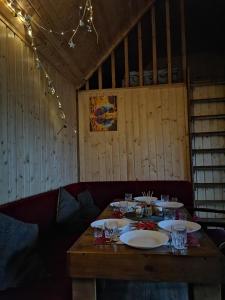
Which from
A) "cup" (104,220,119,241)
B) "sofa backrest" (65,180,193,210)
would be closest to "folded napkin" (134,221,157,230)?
"cup" (104,220,119,241)

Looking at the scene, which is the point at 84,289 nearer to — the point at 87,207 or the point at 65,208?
the point at 65,208

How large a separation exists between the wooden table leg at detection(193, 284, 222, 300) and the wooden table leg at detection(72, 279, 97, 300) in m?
0.50

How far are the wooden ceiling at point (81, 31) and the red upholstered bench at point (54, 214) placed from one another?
1.55 metres

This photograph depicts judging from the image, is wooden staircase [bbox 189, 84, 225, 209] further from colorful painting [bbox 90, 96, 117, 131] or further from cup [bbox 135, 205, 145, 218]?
cup [bbox 135, 205, 145, 218]

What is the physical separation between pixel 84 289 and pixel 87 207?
1.91 meters

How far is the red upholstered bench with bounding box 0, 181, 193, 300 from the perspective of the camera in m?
1.55

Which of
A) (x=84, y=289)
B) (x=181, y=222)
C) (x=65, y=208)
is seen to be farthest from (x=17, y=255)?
(x=65, y=208)

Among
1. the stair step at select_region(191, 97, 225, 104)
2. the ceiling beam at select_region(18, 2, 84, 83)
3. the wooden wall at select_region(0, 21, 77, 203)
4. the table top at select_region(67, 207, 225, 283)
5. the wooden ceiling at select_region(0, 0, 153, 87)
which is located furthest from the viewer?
the stair step at select_region(191, 97, 225, 104)

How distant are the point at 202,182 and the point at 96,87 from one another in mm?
2226

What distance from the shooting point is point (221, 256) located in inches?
50.9

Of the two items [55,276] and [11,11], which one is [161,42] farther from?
[55,276]

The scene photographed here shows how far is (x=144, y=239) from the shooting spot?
1.58m

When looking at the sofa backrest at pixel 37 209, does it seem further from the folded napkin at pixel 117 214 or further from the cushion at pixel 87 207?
the folded napkin at pixel 117 214

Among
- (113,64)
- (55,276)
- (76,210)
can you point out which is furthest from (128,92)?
(55,276)
